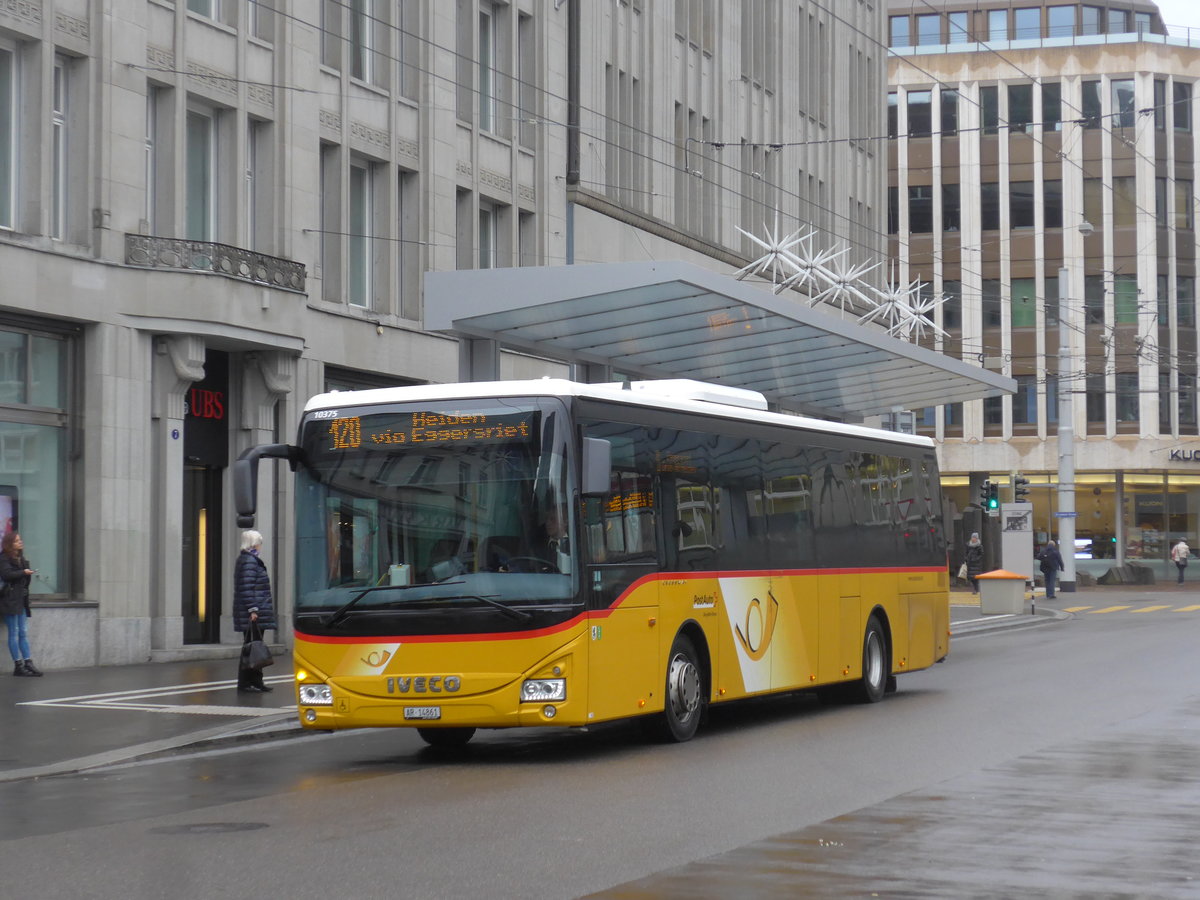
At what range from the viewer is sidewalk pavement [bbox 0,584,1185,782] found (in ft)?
46.1

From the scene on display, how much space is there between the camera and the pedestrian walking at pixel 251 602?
18.9 m

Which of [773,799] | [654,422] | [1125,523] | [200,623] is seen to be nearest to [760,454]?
[654,422]

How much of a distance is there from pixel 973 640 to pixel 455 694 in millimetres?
19543

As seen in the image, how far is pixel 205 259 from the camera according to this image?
81.2 ft

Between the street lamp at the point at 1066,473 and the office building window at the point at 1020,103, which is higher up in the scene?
the office building window at the point at 1020,103

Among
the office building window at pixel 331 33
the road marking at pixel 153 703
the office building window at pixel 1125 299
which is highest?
the office building window at pixel 1125 299

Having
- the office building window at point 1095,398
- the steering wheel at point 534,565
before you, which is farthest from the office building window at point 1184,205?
the steering wheel at point 534,565

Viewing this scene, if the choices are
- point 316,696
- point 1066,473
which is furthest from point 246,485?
point 1066,473

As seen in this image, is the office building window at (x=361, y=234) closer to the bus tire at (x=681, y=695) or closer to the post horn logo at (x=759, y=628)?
the post horn logo at (x=759, y=628)

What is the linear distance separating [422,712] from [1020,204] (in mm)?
65157

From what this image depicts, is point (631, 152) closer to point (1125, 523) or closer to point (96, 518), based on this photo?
point (96, 518)

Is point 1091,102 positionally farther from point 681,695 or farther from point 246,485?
point 246,485

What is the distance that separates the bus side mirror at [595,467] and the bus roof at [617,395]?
47cm

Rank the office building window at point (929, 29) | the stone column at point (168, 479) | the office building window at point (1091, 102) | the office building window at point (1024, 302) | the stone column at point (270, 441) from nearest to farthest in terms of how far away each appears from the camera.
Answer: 1. the stone column at point (168, 479)
2. the stone column at point (270, 441)
3. the office building window at point (1091, 102)
4. the office building window at point (1024, 302)
5. the office building window at point (929, 29)
